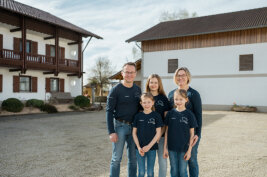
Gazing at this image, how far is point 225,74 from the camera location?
61.6 feet

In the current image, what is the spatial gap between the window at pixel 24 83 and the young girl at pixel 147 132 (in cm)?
1661

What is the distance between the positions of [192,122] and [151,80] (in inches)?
31.1

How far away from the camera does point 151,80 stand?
3.38 metres

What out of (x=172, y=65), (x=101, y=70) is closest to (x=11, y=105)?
(x=172, y=65)

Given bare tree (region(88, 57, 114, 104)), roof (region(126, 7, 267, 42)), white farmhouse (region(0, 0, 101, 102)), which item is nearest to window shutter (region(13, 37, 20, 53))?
white farmhouse (region(0, 0, 101, 102))

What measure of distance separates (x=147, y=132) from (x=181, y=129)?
451 mm

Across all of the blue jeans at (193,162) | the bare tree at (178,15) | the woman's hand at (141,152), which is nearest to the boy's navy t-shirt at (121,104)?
the woman's hand at (141,152)

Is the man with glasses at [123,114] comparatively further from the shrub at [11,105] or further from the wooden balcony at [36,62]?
the wooden balcony at [36,62]

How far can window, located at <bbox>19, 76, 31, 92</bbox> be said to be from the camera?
17812 millimetres

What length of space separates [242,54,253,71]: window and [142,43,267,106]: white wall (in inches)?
8.6

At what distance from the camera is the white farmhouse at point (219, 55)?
17.6 metres

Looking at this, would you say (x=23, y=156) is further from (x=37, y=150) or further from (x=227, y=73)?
(x=227, y=73)

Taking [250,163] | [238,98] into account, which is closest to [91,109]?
[238,98]

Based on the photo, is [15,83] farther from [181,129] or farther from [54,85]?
[181,129]
